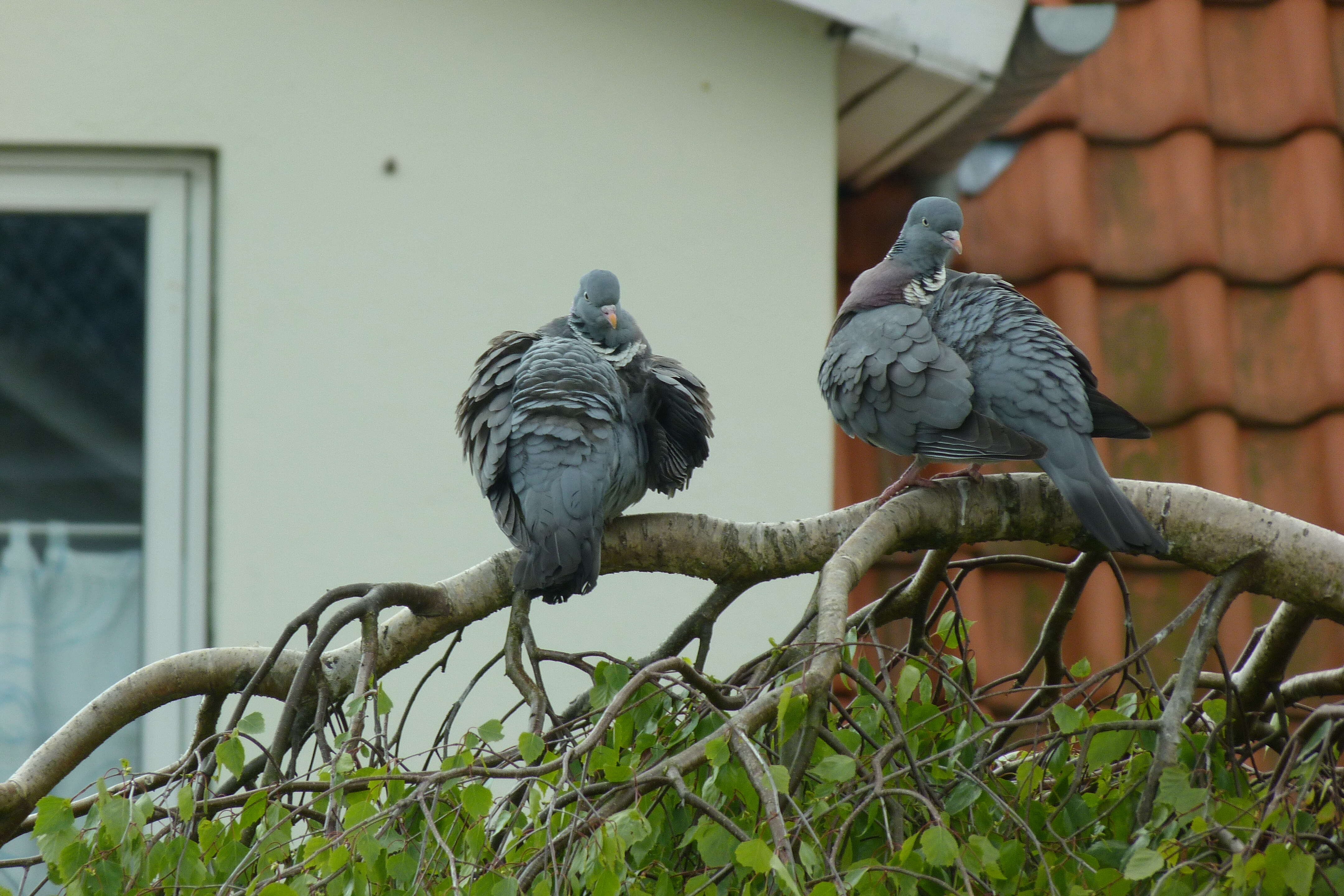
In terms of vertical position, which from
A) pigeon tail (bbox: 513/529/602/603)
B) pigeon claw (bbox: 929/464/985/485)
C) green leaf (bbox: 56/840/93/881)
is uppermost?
pigeon claw (bbox: 929/464/985/485)

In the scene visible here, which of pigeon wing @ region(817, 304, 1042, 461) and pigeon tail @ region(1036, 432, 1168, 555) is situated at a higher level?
pigeon wing @ region(817, 304, 1042, 461)

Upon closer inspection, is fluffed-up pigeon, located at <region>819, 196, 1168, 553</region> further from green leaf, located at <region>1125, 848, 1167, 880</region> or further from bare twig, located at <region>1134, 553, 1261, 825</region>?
green leaf, located at <region>1125, 848, 1167, 880</region>

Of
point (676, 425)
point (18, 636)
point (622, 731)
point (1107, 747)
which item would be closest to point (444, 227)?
Result: point (676, 425)

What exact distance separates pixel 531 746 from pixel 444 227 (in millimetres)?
1909

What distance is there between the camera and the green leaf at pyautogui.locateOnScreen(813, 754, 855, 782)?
48.4 inches

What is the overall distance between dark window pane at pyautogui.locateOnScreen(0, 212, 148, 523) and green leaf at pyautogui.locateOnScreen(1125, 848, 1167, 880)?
2346mm

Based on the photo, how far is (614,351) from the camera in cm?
238

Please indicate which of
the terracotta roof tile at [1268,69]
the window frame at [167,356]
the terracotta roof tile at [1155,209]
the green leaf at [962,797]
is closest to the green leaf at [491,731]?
→ the green leaf at [962,797]

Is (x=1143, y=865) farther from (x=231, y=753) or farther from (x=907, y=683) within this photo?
(x=231, y=753)

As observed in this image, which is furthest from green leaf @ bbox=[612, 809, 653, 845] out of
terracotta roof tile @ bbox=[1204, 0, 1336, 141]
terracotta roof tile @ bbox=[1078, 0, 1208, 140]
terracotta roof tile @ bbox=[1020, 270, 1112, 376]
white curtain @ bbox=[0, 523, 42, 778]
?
terracotta roof tile @ bbox=[1204, 0, 1336, 141]

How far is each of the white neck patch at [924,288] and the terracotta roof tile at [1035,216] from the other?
1120 mm

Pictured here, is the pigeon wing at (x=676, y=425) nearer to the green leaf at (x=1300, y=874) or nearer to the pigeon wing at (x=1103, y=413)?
the pigeon wing at (x=1103, y=413)

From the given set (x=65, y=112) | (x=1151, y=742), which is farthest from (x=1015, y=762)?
(x=65, y=112)

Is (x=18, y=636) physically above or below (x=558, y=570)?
below
